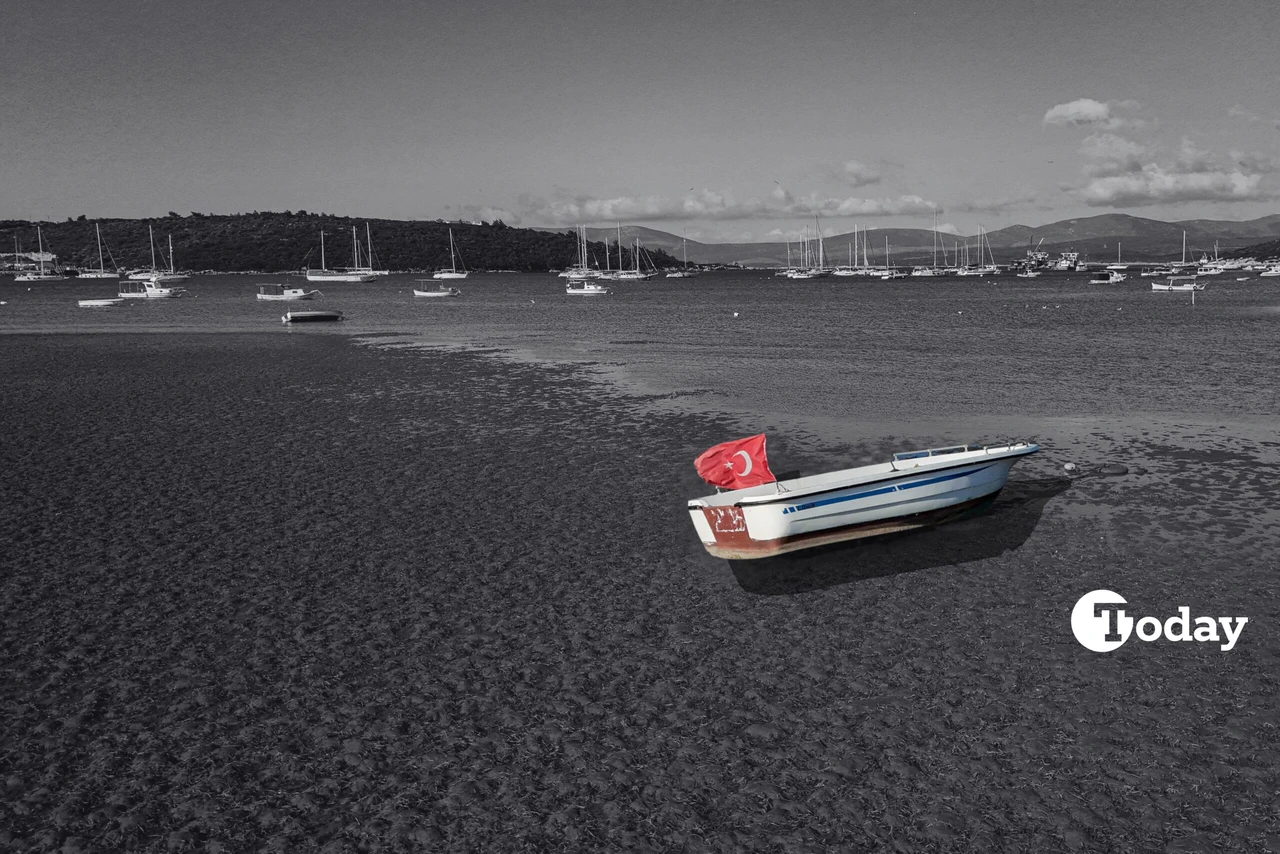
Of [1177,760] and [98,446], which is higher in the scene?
[98,446]

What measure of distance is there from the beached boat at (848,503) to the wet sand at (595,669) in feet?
1.58

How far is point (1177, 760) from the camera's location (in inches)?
421

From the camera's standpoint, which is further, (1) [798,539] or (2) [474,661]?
(1) [798,539]

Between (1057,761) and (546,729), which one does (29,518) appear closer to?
(546,729)

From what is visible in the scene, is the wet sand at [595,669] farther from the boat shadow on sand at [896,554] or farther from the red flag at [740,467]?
the red flag at [740,467]

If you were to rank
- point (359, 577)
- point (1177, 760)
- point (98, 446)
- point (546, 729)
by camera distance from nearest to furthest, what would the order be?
point (1177, 760) → point (546, 729) → point (359, 577) → point (98, 446)

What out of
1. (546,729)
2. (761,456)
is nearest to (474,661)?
(546,729)

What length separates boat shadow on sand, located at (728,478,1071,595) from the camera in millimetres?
16797

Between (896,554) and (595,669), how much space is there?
756 centimetres

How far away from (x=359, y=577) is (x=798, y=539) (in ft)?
27.1

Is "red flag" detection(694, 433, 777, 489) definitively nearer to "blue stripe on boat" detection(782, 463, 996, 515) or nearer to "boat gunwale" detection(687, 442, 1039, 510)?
"boat gunwale" detection(687, 442, 1039, 510)

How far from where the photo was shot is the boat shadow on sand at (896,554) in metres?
16.8

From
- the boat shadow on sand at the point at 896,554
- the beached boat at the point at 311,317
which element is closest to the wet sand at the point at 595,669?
the boat shadow on sand at the point at 896,554

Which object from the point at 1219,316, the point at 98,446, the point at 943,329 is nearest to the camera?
the point at 98,446
